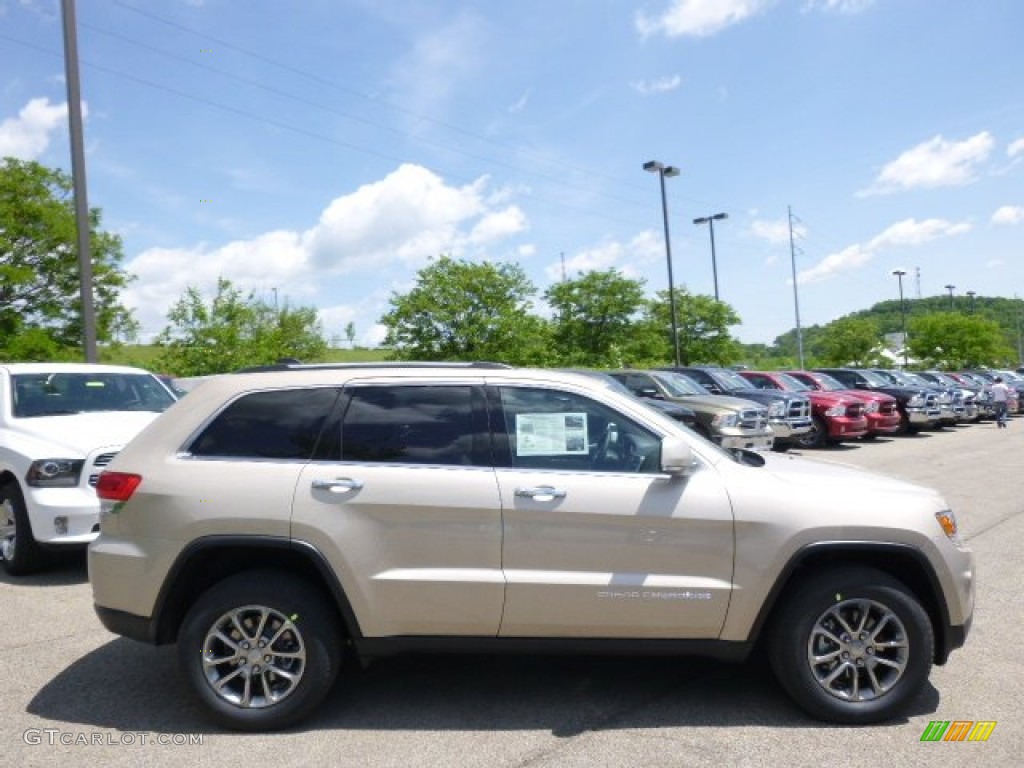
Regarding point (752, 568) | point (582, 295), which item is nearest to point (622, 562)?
point (752, 568)

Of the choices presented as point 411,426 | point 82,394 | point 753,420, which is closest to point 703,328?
point 753,420

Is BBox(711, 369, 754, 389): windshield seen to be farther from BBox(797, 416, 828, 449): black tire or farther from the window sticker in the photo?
the window sticker

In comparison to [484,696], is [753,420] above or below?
above

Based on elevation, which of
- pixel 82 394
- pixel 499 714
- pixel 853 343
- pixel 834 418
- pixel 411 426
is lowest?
pixel 499 714

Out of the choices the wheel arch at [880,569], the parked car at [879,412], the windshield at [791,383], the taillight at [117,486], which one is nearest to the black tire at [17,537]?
the taillight at [117,486]

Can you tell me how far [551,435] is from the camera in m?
3.97

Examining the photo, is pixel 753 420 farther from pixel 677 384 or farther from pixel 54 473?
pixel 54 473

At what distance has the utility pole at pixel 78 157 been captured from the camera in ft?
39.7

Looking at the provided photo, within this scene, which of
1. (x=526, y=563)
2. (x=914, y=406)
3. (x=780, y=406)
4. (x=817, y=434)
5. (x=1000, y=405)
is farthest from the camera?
(x=1000, y=405)

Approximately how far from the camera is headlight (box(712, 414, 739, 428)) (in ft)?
45.4

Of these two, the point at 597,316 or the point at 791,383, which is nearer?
the point at 791,383

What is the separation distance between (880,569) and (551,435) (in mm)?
1742

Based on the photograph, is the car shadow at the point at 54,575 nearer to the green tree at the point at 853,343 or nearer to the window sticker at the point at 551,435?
the window sticker at the point at 551,435

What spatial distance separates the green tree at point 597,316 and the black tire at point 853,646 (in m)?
29.8
